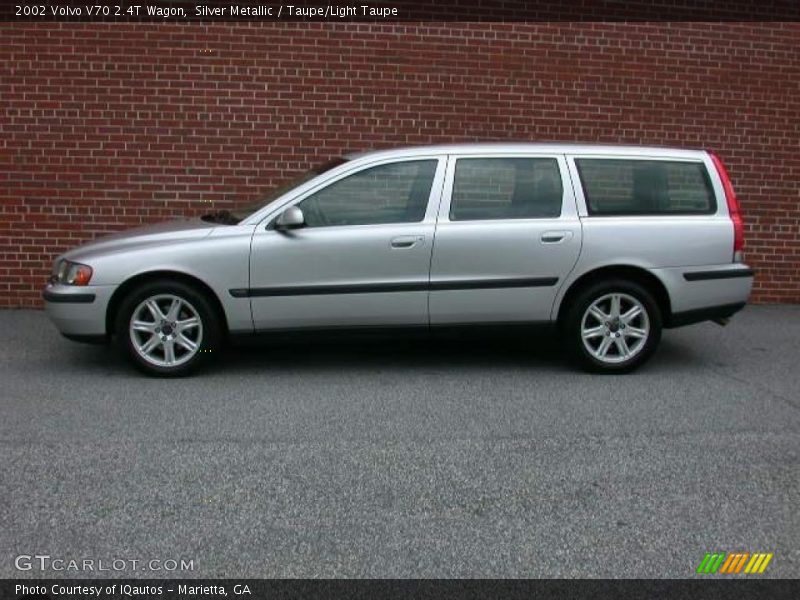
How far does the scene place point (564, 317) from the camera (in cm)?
663

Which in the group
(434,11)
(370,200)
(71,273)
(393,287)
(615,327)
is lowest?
(615,327)

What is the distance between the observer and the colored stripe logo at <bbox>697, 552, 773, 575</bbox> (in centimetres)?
354

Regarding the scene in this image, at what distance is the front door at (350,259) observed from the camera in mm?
6266

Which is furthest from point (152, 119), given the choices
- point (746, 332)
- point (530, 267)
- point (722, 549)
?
point (722, 549)

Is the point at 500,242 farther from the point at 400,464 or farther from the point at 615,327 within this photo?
the point at 400,464

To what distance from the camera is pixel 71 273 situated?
6.33m

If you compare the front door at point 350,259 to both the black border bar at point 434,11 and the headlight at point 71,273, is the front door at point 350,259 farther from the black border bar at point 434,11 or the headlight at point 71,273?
the black border bar at point 434,11

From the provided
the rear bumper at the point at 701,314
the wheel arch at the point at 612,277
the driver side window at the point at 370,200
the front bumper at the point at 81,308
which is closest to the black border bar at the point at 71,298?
the front bumper at the point at 81,308

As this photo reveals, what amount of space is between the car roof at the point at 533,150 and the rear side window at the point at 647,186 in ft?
0.24

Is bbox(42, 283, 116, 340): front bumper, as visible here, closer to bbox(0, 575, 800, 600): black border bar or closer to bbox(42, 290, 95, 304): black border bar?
bbox(42, 290, 95, 304): black border bar

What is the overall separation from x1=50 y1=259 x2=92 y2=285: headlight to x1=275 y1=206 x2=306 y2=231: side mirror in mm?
1309

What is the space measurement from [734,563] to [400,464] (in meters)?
1.69

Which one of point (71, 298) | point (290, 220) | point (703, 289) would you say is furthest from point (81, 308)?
point (703, 289)

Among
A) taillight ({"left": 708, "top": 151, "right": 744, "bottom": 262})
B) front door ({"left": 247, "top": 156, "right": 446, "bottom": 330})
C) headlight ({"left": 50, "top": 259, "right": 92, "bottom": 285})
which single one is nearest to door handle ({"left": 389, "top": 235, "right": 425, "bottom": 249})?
front door ({"left": 247, "top": 156, "right": 446, "bottom": 330})
